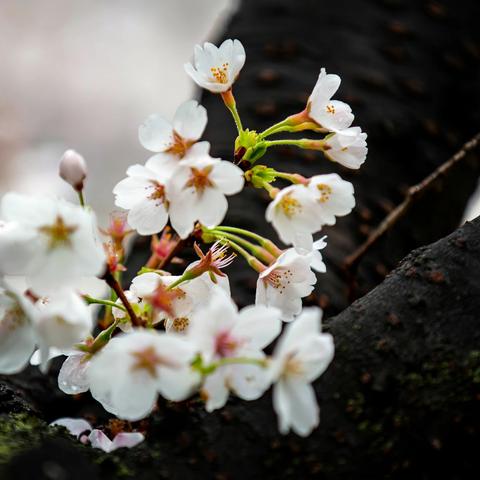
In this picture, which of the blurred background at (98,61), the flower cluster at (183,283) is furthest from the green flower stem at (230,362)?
the blurred background at (98,61)

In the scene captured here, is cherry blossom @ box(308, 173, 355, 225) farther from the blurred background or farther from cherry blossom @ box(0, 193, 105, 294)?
the blurred background

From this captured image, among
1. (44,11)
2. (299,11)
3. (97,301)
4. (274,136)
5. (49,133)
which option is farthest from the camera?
(44,11)

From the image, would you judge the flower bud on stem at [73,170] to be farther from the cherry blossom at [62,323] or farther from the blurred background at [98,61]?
the blurred background at [98,61]

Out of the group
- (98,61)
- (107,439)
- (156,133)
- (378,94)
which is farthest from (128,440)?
(98,61)

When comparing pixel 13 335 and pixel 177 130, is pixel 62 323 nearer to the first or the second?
pixel 13 335

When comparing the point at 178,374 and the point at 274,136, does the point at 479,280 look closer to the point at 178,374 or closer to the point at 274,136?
the point at 178,374

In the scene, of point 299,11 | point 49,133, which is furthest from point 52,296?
point 49,133
